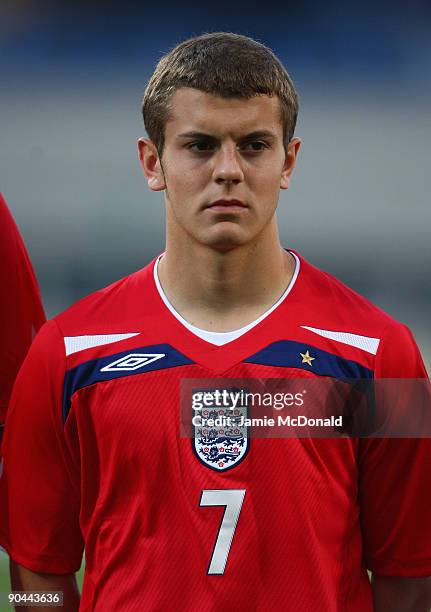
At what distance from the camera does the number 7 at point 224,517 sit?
174cm

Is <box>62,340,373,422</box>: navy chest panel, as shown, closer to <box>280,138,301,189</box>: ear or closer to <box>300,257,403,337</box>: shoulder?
<box>300,257,403,337</box>: shoulder

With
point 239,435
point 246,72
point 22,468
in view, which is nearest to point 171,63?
point 246,72

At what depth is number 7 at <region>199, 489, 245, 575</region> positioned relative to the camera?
174 cm

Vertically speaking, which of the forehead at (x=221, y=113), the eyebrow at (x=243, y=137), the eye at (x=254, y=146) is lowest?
the eye at (x=254, y=146)

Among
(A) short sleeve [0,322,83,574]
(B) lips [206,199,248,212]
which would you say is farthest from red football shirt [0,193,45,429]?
(B) lips [206,199,248,212]

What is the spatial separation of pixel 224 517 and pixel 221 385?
9.6 inches

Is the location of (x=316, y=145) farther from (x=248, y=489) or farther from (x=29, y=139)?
(x=248, y=489)

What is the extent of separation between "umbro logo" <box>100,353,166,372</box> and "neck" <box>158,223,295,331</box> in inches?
4.4

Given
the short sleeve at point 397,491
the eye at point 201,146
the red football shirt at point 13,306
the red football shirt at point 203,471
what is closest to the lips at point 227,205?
the eye at point 201,146

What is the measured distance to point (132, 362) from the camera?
185cm

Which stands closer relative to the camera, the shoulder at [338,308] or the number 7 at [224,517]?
the number 7 at [224,517]

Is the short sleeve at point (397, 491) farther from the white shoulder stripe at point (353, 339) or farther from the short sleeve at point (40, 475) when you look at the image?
the short sleeve at point (40, 475)

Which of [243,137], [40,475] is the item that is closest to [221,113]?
[243,137]

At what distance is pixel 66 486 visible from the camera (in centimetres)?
196
